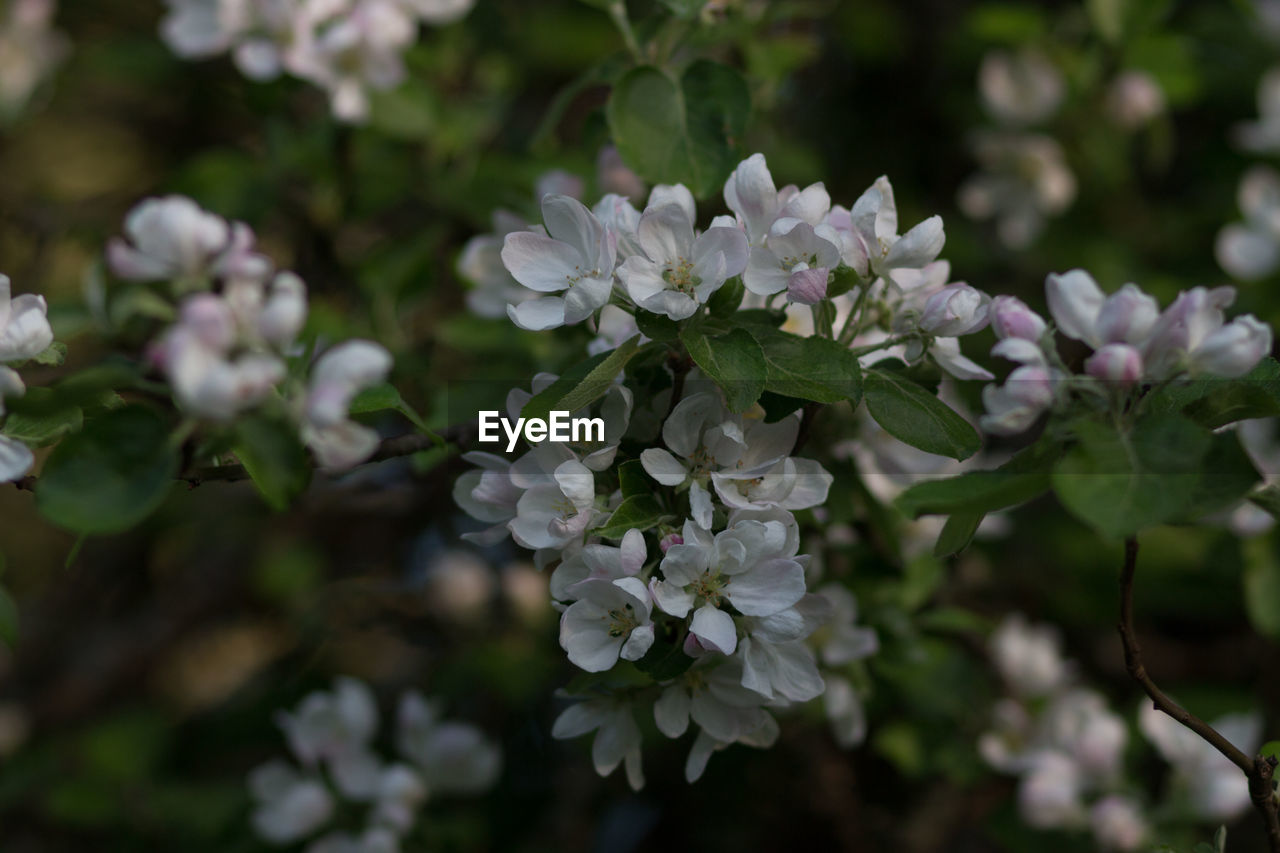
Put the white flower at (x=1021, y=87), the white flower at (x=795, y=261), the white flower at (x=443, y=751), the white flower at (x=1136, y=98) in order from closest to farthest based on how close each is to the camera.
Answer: the white flower at (x=795, y=261), the white flower at (x=443, y=751), the white flower at (x=1136, y=98), the white flower at (x=1021, y=87)

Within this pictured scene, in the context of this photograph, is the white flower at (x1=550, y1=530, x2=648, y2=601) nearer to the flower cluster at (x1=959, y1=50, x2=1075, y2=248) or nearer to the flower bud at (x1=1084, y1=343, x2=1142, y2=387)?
the flower bud at (x1=1084, y1=343, x2=1142, y2=387)

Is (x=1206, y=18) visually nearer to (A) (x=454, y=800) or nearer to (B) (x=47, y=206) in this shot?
(A) (x=454, y=800)

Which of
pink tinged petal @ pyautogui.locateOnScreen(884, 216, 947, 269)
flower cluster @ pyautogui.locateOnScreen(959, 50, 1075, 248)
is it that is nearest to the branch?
pink tinged petal @ pyautogui.locateOnScreen(884, 216, 947, 269)

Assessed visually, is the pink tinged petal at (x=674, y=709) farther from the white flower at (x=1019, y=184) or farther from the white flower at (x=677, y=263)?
the white flower at (x=1019, y=184)

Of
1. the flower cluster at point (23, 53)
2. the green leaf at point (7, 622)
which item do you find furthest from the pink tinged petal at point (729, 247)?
the flower cluster at point (23, 53)

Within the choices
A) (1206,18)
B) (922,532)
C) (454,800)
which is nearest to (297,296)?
(922,532)

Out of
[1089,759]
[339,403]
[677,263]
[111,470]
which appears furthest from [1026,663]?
[111,470]

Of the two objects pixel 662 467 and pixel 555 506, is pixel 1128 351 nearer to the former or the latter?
pixel 662 467
